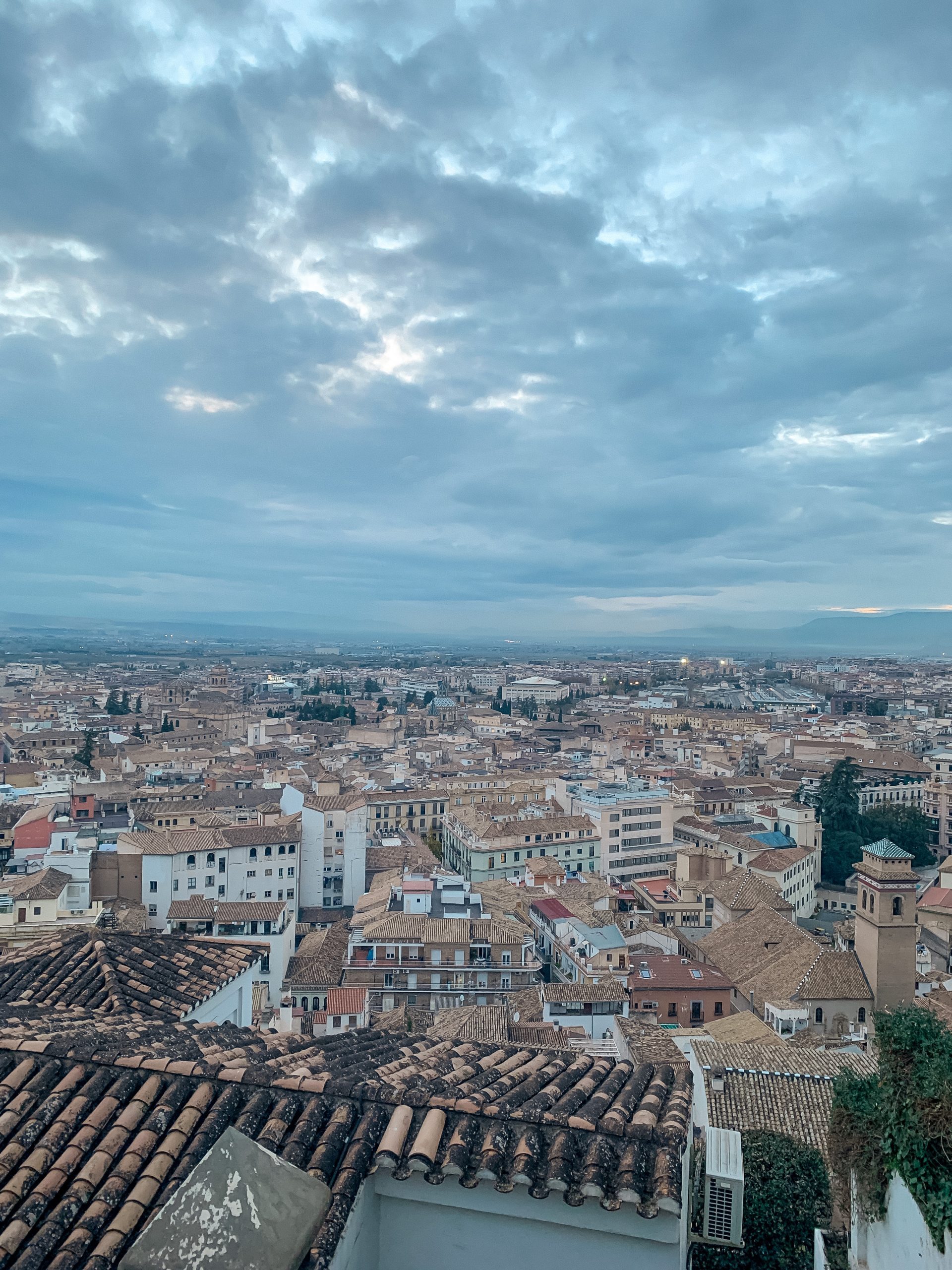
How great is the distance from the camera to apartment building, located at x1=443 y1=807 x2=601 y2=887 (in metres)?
26.0

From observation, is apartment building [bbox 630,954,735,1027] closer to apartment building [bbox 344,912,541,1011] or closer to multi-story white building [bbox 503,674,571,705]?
apartment building [bbox 344,912,541,1011]

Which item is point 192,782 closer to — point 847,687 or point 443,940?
point 443,940

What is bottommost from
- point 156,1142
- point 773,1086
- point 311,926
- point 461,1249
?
point 311,926

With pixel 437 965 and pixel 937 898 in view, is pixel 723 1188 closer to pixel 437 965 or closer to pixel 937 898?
pixel 437 965

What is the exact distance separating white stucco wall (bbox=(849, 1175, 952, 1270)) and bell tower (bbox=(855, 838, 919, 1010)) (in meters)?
12.3

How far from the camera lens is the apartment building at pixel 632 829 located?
27.6 metres

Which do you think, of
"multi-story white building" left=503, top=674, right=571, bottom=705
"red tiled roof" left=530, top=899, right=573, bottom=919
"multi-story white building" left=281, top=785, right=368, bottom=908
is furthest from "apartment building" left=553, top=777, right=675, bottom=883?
"multi-story white building" left=503, top=674, right=571, bottom=705

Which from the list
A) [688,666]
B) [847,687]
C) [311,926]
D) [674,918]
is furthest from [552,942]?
[688,666]

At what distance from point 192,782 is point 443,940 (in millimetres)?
20680

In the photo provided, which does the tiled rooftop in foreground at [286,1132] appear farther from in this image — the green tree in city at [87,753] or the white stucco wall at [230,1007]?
the green tree in city at [87,753]

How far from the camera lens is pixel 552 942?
61.8 ft

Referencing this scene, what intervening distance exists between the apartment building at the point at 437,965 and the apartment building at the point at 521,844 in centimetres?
790

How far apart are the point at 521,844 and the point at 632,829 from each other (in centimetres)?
428

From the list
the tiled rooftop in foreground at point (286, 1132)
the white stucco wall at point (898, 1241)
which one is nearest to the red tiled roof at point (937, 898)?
the white stucco wall at point (898, 1241)
